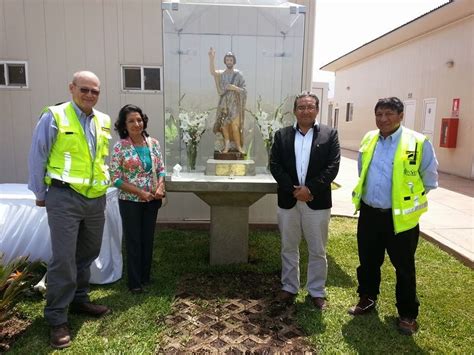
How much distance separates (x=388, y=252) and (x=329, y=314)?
0.76 meters

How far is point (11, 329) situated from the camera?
3025mm

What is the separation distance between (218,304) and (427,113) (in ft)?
35.8

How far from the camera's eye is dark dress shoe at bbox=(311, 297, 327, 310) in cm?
347

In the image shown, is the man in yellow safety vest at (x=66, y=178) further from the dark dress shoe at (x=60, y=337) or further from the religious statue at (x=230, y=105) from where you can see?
the religious statue at (x=230, y=105)

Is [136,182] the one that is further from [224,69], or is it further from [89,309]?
[224,69]

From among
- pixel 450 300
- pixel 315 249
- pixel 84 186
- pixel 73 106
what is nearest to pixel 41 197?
pixel 84 186

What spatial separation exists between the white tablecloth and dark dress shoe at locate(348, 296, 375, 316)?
7.57 feet

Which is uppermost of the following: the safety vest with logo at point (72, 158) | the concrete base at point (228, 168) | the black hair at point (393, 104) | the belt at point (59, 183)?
the black hair at point (393, 104)

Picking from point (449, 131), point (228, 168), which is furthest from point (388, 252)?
point (449, 131)

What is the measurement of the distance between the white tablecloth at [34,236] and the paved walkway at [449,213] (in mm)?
4045

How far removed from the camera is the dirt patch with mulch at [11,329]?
2840 mm

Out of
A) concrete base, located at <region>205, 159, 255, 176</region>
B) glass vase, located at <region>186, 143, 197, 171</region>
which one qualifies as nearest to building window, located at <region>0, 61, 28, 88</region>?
glass vase, located at <region>186, 143, 197, 171</region>

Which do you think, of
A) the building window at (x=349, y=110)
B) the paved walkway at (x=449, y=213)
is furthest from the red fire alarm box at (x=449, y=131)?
the building window at (x=349, y=110)

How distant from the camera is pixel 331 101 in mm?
22703
